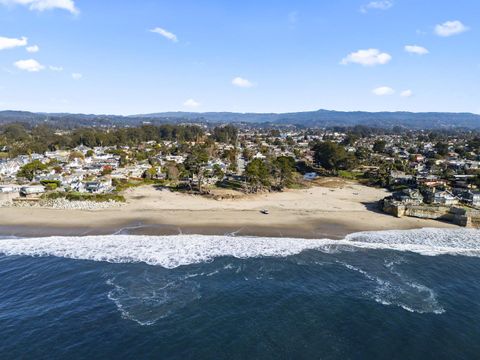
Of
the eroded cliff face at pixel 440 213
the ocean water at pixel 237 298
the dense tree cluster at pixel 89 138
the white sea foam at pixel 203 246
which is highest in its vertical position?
the dense tree cluster at pixel 89 138

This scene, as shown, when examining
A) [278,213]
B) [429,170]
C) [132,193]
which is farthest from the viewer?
[429,170]

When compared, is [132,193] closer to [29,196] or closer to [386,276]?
[29,196]

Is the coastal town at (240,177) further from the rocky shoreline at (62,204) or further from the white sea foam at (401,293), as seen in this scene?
the white sea foam at (401,293)

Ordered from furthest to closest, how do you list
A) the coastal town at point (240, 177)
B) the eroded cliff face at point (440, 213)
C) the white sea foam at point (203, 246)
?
1. the coastal town at point (240, 177)
2. the eroded cliff face at point (440, 213)
3. the white sea foam at point (203, 246)

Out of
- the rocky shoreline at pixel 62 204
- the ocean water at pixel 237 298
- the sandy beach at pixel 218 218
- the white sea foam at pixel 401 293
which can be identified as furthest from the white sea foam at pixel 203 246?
the rocky shoreline at pixel 62 204

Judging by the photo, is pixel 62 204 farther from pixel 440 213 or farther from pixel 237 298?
pixel 440 213

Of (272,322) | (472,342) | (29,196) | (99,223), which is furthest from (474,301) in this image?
(29,196)

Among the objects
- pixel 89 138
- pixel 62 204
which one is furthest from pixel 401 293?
pixel 89 138
